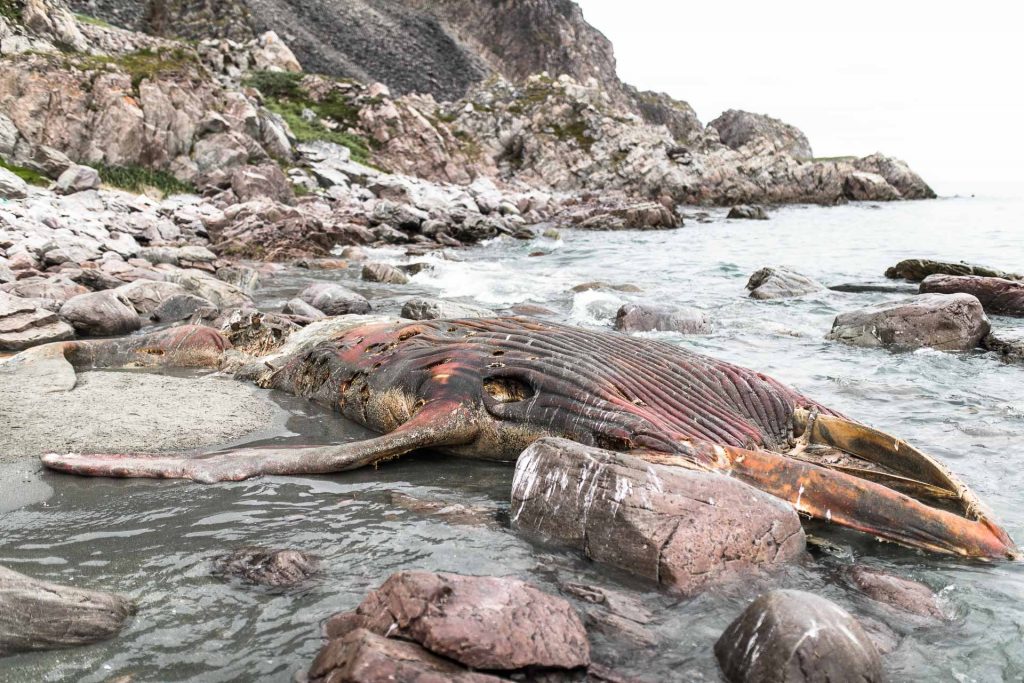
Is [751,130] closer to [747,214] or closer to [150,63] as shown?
[747,214]

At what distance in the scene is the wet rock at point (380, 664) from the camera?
221 cm

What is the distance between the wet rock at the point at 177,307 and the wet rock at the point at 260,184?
1403 cm

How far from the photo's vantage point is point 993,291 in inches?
442

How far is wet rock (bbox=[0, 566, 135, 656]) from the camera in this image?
8.41ft

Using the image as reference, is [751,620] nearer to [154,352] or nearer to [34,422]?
[34,422]

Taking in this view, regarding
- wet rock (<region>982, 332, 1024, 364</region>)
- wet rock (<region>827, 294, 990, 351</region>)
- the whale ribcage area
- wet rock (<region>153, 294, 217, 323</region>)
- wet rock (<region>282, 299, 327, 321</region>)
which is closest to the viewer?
the whale ribcage area

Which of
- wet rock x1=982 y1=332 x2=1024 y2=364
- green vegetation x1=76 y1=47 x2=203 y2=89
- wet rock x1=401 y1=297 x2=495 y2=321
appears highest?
green vegetation x1=76 y1=47 x2=203 y2=89

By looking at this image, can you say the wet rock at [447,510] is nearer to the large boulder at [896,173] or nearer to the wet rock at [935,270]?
the wet rock at [935,270]

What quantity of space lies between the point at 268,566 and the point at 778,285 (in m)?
11.7

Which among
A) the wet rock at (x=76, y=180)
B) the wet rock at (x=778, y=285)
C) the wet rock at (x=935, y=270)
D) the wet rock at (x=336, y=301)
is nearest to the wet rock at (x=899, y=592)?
the wet rock at (x=336, y=301)

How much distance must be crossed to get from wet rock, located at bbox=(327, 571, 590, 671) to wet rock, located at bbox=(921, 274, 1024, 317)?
10.5 metres

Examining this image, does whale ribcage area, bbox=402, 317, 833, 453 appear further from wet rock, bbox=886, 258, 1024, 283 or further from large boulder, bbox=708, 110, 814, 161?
large boulder, bbox=708, 110, 814, 161

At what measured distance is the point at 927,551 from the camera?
369 cm

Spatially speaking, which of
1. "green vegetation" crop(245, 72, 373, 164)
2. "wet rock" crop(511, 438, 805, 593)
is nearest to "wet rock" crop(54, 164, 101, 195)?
"green vegetation" crop(245, 72, 373, 164)
